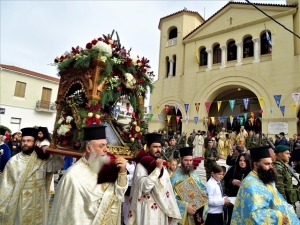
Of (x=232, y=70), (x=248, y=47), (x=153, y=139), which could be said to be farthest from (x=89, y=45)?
(x=248, y=47)

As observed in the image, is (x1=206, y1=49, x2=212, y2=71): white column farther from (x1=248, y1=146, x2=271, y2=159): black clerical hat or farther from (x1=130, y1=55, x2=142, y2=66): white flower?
(x1=248, y1=146, x2=271, y2=159): black clerical hat

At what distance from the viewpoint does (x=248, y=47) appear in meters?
17.1

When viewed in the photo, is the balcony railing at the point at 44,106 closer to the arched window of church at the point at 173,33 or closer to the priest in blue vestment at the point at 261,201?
the arched window of church at the point at 173,33

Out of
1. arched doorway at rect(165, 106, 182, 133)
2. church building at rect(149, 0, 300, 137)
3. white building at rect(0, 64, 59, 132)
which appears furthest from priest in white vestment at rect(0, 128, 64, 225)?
white building at rect(0, 64, 59, 132)

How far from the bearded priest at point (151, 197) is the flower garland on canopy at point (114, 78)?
94cm

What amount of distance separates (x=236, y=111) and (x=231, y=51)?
498 cm

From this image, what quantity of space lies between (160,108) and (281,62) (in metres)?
9.82

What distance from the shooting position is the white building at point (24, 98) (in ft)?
69.2

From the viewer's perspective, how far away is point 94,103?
3484 millimetres

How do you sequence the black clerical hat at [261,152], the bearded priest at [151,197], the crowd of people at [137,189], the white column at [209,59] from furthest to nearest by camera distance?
1. the white column at [209,59]
2. the bearded priest at [151,197]
3. the black clerical hat at [261,152]
4. the crowd of people at [137,189]

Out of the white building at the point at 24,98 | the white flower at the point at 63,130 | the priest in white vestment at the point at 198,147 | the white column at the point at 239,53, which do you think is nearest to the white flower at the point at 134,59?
the white flower at the point at 63,130

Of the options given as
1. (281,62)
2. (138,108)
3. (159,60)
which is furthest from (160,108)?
(138,108)

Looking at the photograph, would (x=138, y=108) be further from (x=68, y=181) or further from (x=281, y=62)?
(x=281, y=62)

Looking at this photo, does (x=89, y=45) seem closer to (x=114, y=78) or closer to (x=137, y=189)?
(x=114, y=78)
